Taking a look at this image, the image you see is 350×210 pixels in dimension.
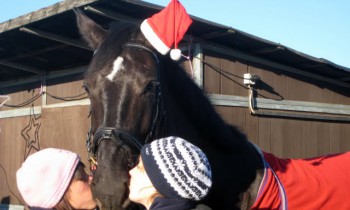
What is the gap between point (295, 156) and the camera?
6.23 metres

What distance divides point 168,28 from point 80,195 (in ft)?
4.75

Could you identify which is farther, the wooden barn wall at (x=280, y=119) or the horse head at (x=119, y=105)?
the wooden barn wall at (x=280, y=119)

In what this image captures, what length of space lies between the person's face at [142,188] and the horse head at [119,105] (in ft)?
2.33

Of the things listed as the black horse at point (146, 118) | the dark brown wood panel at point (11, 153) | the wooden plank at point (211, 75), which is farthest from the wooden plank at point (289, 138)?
the dark brown wood panel at point (11, 153)

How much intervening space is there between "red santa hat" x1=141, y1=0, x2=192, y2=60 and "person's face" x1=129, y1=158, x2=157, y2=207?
4.40 ft

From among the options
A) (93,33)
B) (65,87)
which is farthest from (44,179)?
(65,87)

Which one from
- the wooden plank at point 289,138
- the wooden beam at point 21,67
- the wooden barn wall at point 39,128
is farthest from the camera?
the wooden beam at point 21,67

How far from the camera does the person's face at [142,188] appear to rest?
1628 millimetres

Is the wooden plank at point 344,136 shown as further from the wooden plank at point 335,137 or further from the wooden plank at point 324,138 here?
the wooden plank at point 324,138

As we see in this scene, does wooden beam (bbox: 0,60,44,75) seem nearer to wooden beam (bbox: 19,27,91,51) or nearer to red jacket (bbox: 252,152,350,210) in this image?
wooden beam (bbox: 19,27,91,51)

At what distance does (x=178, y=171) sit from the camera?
5.09ft

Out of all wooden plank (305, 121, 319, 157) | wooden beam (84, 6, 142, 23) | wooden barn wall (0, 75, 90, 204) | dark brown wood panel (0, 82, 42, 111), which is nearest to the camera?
wooden beam (84, 6, 142, 23)

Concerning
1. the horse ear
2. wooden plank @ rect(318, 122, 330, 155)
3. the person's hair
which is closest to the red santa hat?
the horse ear

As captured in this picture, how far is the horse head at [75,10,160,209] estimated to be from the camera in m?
2.39
